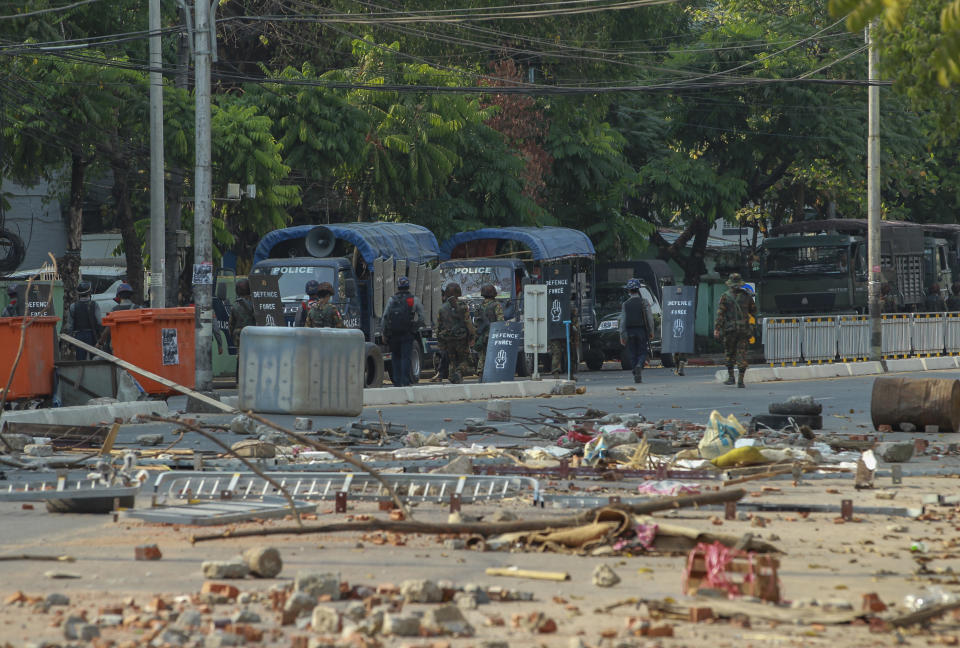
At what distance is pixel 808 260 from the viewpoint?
39844mm

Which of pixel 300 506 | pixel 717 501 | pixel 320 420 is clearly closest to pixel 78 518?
pixel 300 506

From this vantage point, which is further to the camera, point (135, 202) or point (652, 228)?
point (652, 228)

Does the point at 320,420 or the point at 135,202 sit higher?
the point at 135,202

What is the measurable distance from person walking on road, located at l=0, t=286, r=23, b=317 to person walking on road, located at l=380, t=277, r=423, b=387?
7078mm

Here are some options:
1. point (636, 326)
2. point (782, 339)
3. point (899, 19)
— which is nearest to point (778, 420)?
point (636, 326)

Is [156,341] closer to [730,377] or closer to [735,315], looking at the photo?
[735,315]

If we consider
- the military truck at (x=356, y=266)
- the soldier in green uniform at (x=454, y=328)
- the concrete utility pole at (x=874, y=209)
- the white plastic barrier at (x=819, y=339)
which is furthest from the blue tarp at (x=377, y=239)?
the concrete utility pole at (x=874, y=209)

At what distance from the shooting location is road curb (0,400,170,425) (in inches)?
623

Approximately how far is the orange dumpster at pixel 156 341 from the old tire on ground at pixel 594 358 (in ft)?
44.5

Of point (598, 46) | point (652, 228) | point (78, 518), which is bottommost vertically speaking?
point (78, 518)

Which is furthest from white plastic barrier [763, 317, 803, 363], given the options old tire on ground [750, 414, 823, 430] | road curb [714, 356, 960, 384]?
old tire on ground [750, 414, 823, 430]

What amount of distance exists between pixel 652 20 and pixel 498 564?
31.1m

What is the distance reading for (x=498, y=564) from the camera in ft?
23.5

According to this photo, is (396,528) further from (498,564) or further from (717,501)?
(717,501)
